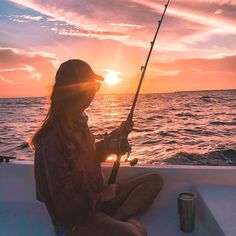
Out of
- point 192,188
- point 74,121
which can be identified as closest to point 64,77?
point 74,121

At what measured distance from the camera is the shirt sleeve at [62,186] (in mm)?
1952

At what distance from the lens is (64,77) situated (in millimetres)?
1961

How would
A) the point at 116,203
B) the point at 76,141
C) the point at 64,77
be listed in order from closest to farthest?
the point at 64,77 < the point at 76,141 < the point at 116,203

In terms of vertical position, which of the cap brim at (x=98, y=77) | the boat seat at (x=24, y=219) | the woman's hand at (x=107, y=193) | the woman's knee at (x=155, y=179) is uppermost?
the cap brim at (x=98, y=77)

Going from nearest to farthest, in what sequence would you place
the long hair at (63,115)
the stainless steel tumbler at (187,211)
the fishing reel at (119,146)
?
the long hair at (63,115) → the fishing reel at (119,146) → the stainless steel tumbler at (187,211)

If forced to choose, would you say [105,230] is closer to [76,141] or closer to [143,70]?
[76,141]

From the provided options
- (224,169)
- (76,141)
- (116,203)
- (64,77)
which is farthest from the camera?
(224,169)

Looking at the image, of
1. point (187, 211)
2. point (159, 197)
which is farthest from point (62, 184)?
point (159, 197)

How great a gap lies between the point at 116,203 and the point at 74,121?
2.79ft

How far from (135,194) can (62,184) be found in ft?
3.03

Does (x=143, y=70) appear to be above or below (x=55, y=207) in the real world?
above

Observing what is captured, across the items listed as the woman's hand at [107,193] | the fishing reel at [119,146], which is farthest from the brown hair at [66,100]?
the fishing reel at [119,146]

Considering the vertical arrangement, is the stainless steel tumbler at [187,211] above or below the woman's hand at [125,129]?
below

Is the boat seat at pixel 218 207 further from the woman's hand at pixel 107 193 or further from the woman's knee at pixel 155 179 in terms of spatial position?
the woman's hand at pixel 107 193
